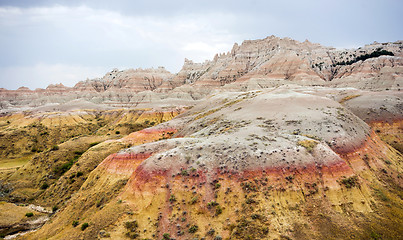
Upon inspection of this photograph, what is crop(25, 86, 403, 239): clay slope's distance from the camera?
12852 millimetres

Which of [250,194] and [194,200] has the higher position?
[250,194]

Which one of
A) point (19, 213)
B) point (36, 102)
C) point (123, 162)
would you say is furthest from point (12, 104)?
point (123, 162)

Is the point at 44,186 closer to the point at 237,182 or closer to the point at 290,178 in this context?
the point at 237,182

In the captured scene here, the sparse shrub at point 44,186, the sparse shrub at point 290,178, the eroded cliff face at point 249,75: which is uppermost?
the eroded cliff face at point 249,75

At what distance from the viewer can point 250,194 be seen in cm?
1407

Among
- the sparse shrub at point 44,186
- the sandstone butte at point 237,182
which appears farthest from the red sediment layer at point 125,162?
the sparse shrub at point 44,186

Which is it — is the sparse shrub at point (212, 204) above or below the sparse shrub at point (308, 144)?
below

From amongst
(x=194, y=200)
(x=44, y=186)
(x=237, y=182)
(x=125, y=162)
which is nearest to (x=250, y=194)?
(x=237, y=182)

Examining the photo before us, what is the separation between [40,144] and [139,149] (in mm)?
49735

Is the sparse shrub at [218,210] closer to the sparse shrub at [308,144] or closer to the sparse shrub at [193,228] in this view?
the sparse shrub at [193,228]

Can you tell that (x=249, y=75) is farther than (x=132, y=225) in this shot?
Yes

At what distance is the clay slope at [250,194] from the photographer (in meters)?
12.9

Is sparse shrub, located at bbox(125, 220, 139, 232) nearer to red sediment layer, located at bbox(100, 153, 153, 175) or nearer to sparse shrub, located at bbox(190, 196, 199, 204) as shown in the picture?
sparse shrub, located at bbox(190, 196, 199, 204)

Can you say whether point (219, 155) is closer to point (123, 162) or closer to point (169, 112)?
point (123, 162)
